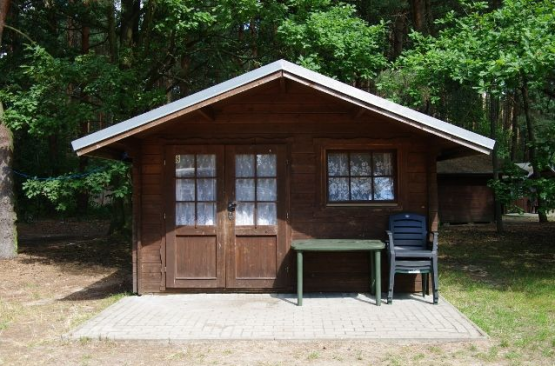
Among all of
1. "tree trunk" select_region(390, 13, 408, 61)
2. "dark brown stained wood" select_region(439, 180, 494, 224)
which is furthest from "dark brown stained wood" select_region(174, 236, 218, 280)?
"dark brown stained wood" select_region(439, 180, 494, 224)

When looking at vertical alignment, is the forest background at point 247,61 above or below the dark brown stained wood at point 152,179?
above

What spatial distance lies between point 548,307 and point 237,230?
4298 millimetres

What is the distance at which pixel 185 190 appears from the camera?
8.27 meters

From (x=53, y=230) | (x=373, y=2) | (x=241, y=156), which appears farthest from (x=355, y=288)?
(x=53, y=230)

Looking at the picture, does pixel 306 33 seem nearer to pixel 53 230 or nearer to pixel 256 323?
pixel 256 323

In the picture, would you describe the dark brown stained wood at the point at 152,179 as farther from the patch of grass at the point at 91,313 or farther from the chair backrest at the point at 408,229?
the chair backrest at the point at 408,229

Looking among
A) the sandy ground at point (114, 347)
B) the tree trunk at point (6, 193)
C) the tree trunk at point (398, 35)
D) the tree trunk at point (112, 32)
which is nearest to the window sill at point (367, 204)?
the sandy ground at point (114, 347)

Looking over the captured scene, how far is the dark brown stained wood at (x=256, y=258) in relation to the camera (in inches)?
323

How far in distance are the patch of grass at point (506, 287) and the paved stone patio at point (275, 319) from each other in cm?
41

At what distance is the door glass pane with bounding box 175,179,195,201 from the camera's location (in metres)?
8.27

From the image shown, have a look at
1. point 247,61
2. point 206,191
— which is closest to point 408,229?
point 206,191

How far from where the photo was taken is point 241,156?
27.1 ft

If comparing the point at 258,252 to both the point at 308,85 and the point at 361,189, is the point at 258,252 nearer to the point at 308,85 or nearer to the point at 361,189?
the point at 361,189

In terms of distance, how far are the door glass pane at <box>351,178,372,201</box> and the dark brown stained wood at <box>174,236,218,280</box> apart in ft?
6.90
